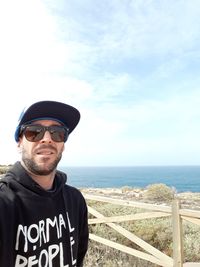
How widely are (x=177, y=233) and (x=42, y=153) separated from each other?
3350mm

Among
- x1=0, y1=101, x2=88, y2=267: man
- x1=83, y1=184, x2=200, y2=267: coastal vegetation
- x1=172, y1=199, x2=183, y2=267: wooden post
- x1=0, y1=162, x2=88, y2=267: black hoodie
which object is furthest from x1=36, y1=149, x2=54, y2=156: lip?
x1=83, y1=184, x2=200, y2=267: coastal vegetation

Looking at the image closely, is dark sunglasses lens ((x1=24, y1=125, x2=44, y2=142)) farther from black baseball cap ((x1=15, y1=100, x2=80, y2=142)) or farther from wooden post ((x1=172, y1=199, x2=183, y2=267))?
wooden post ((x1=172, y1=199, x2=183, y2=267))

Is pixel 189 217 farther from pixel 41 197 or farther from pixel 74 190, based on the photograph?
pixel 41 197

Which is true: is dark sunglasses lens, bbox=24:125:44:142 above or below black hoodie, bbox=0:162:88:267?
above

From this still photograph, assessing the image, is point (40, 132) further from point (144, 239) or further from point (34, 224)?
point (144, 239)

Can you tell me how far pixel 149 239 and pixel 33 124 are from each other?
17.1 feet

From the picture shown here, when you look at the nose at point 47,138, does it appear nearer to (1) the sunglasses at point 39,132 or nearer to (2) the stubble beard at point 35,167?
(1) the sunglasses at point 39,132

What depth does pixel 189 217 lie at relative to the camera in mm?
4508

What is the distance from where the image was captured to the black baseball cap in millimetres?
1808

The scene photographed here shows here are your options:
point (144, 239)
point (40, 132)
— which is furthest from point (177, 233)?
point (40, 132)

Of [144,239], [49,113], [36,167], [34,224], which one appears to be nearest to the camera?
[34,224]

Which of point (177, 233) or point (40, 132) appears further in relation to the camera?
point (177, 233)

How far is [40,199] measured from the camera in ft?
5.62

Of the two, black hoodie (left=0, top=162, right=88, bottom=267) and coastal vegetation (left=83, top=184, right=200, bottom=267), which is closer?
black hoodie (left=0, top=162, right=88, bottom=267)
